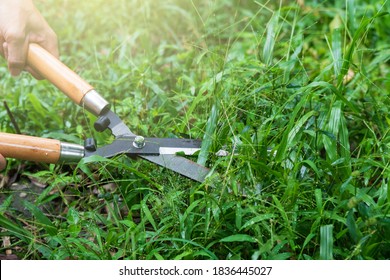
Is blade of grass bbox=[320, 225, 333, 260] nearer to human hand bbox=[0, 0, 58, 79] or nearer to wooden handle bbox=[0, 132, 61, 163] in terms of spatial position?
wooden handle bbox=[0, 132, 61, 163]

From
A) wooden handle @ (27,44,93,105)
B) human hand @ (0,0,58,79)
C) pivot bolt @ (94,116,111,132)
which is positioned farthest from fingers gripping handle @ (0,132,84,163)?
human hand @ (0,0,58,79)

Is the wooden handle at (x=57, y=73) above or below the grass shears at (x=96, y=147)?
above

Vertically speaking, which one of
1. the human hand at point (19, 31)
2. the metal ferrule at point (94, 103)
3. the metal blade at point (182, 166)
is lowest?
the metal blade at point (182, 166)

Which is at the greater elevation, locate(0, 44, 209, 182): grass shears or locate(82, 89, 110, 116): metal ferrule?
locate(82, 89, 110, 116): metal ferrule

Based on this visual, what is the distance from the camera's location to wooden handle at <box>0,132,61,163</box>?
8.32 feet

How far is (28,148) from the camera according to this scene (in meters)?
2.54

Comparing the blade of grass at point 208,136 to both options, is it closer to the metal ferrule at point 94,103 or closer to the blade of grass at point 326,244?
the metal ferrule at point 94,103

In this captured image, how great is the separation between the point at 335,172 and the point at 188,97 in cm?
90

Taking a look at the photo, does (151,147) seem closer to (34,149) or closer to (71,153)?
(71,153)

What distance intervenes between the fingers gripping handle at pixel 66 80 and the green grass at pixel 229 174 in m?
0.24

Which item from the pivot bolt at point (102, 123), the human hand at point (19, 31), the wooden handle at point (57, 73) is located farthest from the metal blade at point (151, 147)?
the human hand at point (19, 31)

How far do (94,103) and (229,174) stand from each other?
28.1 inches

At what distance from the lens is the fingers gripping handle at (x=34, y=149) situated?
254 centimetres

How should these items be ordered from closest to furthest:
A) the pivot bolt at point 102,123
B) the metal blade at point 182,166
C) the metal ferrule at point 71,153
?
the metal blade at point 182,166 < the metal ferrule at point 71,153 < the pivot bolt at point 102,123
